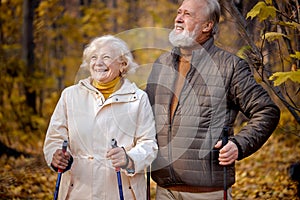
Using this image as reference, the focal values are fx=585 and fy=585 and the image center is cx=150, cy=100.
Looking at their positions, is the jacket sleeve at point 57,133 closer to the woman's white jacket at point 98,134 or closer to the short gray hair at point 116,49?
the woman's white jacket at point 98,134

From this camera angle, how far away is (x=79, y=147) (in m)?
3.63

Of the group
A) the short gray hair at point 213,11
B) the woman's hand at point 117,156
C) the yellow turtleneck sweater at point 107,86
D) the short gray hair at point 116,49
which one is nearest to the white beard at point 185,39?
the short gray hair at point 213,11

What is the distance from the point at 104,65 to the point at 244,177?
4.57 metres

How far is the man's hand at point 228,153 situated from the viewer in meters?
3.40

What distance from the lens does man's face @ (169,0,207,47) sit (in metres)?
3.67

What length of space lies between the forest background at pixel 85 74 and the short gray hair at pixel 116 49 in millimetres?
269

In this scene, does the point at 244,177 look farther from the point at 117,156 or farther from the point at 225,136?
the point at 117,156

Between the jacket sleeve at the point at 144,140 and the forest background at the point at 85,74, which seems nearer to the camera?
the jacket sleeve at the point at 144,140

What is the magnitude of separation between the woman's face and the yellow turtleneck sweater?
0.10 ft

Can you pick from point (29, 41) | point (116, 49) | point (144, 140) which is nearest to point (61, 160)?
point (144, 140)

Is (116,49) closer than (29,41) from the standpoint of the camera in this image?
Yes

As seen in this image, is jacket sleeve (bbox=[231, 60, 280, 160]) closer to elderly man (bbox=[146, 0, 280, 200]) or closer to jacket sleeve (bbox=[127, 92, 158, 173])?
elderly man (bbox=[146, 0, 280, 200])

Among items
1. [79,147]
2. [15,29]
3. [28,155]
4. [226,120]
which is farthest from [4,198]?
[15,29]

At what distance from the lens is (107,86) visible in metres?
3.65
